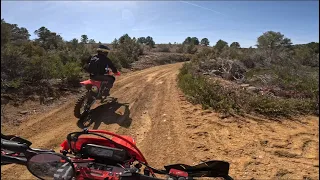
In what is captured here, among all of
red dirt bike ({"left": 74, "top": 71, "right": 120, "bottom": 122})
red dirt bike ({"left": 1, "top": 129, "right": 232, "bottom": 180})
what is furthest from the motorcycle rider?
red dirt bike ({"left": 1, "top": 129, "right": 232, "bottom": 180})

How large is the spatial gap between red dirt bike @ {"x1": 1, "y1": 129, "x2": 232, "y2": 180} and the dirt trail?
1.52m

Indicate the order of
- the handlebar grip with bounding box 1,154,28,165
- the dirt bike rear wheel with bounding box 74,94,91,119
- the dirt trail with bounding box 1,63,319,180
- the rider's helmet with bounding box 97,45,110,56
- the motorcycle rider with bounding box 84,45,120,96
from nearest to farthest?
the handlebar grip with bounding box 1,154,28,165 → the dirt trail with bounding box 1,63,319,180 → the dirt bike rear wheel with bounding box 74,94,91,119 → the motorcycle rider with bounding box 84,45,120,96 → the rider's helmet with bounding box 97,45,110,56

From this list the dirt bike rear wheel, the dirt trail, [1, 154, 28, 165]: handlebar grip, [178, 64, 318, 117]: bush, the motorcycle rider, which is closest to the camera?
[1, 154, 28, 165]: handlebar grip

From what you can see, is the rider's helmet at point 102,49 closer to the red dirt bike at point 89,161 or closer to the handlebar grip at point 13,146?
the red dirt bike at point 89,161

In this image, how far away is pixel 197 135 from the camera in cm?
621

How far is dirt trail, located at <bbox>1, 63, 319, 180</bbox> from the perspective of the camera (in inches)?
193

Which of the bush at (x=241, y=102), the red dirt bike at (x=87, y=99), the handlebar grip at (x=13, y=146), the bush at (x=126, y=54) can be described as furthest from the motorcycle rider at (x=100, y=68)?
the bush at (x=126, y=54)

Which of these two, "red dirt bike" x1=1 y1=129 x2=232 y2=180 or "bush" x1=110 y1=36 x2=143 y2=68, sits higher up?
"bush" x1=110 y1=36 x2=143 y2=68

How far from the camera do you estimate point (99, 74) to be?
7.52 metres

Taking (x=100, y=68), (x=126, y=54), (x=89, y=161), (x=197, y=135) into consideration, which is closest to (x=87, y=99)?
(x=100, y=68)

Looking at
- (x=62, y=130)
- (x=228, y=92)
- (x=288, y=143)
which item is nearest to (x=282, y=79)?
(x=228, y=92)

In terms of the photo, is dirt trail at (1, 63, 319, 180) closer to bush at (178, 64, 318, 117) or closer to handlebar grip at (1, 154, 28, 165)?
bush at (178, 64, 318, 117)

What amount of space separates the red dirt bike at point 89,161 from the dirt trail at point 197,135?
152 cm

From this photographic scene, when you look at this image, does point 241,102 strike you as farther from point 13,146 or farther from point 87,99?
point 13,146
